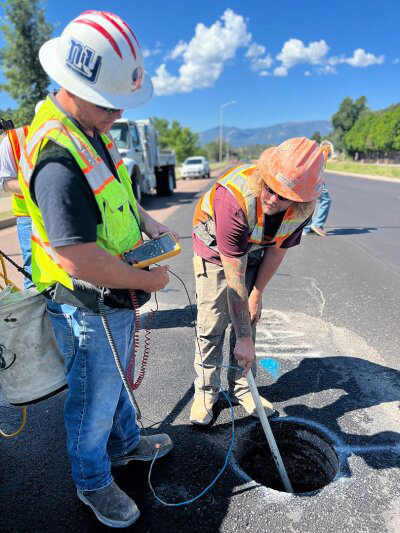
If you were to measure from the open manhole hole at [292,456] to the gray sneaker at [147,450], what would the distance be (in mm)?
458

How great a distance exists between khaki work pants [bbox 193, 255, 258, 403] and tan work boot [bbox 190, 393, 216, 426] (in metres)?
0.03

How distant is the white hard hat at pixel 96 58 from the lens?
4.06 ft

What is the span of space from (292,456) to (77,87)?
8.14 feet

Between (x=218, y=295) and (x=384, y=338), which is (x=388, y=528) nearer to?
(x=218, y=295)

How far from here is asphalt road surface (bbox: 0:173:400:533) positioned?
6.20ft

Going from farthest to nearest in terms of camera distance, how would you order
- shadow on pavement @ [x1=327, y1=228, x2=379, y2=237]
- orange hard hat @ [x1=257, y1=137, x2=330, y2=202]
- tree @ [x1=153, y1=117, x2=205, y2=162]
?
1. tree @ [x1=153, y1=117, x2=205, y2=162]
2. shadow on pavement @ [x1=327, y1=228, x2=379, y2=237]
3. orange hard hat @ [x1=257, y1=137, x2=330, y2=202]

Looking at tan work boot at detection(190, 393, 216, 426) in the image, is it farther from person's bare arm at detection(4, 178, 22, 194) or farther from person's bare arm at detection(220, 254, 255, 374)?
person's bare arm at detection(4, 178, 22, 194)

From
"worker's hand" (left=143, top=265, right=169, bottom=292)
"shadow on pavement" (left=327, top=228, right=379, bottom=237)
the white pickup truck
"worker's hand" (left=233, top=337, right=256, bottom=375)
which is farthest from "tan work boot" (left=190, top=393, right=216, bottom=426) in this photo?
the white pickup truck

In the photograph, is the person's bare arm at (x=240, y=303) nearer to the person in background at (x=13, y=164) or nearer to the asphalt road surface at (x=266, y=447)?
the asphalt road surface at (x=266, y=447)

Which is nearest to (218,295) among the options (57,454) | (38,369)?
(38,369)

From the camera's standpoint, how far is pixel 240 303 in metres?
2.01

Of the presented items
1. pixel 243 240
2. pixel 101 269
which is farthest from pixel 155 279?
pixel 243 240

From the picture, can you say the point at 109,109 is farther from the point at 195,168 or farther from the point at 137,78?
the point at 195,168

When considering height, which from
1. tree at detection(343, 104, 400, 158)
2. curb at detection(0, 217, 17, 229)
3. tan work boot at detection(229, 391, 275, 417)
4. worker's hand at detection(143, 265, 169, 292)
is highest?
tree at detection(343, 104, 400, 158)
